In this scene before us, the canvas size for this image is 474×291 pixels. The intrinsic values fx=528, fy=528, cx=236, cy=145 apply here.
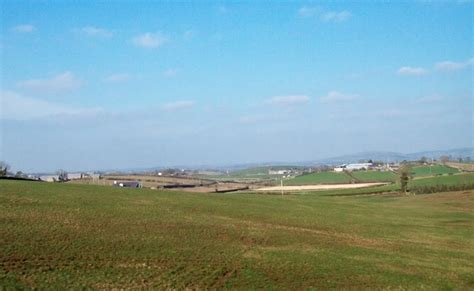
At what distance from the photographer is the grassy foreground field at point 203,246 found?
29.0 metres

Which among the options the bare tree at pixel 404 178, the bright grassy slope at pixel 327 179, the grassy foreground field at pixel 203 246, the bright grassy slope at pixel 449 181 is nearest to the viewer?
the grassy foreground field at pixel 203 246

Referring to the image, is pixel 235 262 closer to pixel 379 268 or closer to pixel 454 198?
Answer: pixel 379 268

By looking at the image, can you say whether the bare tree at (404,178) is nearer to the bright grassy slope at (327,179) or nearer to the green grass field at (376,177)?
the green grass field at (376,177)

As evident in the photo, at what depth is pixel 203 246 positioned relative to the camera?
3622cm

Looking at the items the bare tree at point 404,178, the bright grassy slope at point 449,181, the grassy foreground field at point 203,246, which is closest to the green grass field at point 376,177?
the bright grassy slope at point 449,181

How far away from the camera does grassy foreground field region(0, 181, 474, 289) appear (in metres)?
29.0

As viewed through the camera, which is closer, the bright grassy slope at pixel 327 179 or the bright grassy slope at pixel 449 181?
the bright grassy slope at pixel 449 181

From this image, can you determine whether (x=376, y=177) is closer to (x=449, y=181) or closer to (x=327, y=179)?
(x=327, y=179)

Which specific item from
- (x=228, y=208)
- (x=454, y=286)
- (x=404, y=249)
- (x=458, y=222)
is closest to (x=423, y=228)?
(x=458, y=222)

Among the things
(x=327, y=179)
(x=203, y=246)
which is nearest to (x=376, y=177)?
(x=327, y=179)

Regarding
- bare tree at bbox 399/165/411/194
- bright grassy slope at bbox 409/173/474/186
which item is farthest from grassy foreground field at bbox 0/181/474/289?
bright grassy slope at bbox 409/173/474/186

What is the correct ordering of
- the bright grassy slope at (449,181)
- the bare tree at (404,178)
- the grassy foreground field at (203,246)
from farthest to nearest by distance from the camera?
the bright grassy slope at (449,181) < the bare tree at (404,178) < the grassy foreground field at (203,246)

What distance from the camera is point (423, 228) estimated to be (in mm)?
56750

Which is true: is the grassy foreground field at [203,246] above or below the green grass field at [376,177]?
below
